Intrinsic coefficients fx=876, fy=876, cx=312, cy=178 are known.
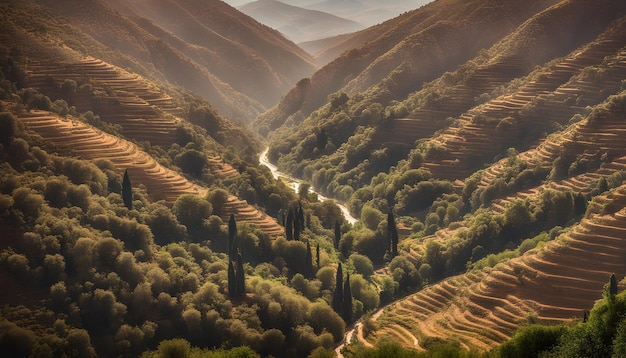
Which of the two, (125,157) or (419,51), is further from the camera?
(419,51)

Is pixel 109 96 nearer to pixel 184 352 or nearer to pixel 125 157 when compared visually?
pixel 125 157

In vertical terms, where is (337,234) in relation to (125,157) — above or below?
below

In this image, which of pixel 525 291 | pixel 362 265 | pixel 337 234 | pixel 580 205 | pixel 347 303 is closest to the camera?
pixel 525 291

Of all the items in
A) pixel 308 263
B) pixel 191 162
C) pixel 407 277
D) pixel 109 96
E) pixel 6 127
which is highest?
pixel 109 96

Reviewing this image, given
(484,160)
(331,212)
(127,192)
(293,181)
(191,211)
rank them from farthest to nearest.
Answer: (293,181), (484,160), (331,212), (191,211), (127,192)

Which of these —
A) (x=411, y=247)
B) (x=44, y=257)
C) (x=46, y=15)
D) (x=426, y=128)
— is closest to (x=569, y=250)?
(x=411, y=247)

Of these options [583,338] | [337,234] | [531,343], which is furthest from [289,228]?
[583,338]

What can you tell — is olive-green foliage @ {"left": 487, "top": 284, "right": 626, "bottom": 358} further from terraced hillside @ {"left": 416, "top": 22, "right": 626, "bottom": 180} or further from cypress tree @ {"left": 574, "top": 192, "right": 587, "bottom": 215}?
terraced hillside @ {"left": 416, "top": 22, "right": 626, "bottom": 180}
